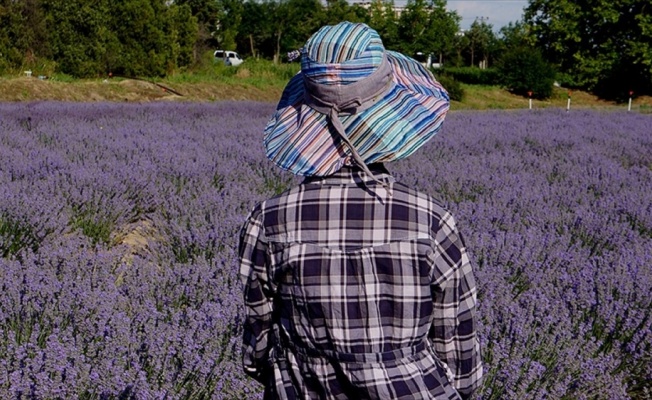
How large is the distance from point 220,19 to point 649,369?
4155 cm

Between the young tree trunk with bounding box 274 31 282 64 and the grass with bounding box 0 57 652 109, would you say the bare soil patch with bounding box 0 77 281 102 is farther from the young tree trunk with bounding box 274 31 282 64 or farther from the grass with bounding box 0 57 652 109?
the young tree trunk with bounding box 274 31 282 64

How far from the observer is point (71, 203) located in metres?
4.77

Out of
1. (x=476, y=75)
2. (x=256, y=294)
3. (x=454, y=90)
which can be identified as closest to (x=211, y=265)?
(x=256, y=294)

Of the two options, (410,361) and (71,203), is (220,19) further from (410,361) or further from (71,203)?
(410,361)

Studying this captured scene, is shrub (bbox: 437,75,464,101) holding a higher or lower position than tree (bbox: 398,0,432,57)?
lower

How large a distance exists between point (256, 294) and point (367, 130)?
0.42 m

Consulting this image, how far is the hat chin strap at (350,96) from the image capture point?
4.42 feet

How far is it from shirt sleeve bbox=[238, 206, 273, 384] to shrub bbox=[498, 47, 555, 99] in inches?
1364

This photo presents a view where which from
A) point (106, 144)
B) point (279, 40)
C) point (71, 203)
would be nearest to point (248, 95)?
point (106, 144)

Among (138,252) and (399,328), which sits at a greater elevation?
(399,328)

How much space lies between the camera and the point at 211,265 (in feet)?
11.7

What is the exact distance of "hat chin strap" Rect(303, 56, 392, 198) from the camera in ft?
4.42

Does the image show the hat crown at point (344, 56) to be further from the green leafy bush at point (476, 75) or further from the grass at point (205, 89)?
the green leafy bush at point (476, 75)

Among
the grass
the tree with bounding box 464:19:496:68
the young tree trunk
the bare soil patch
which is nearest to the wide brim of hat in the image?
the bare soil patch
